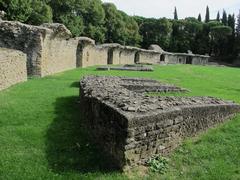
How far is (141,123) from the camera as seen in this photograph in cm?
598

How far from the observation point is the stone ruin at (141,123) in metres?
5.90

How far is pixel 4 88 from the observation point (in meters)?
12.4

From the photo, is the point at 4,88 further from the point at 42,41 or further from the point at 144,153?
the point at 144,153

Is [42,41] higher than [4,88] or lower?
higher

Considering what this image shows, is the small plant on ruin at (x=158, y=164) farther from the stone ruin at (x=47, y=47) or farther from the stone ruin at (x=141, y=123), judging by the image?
the stone ruin at (x=47, y=47)

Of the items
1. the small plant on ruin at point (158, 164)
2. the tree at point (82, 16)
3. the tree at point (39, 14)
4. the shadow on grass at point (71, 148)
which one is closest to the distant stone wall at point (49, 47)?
the shadow on grass at point (71, 148)

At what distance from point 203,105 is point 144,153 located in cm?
251

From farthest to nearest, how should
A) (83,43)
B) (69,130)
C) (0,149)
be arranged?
(83,43) → (69,130) → (0,149)

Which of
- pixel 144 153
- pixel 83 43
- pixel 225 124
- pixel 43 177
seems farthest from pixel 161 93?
pixel 83 43

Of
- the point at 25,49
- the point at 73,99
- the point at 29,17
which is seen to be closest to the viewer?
the point at 73,99

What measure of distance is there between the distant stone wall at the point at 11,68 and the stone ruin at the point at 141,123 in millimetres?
4977

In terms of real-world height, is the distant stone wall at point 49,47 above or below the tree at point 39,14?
below

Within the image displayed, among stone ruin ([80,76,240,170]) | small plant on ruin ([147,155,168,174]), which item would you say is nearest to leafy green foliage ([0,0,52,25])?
stone ruin ([80,76,240,170])

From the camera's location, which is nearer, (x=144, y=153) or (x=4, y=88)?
(x=144, y=153)
